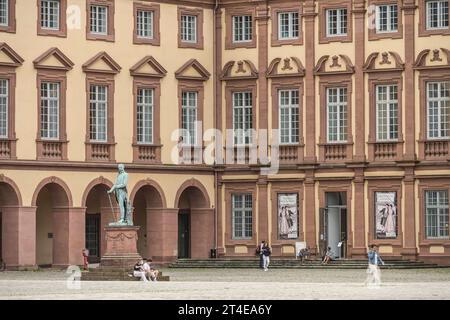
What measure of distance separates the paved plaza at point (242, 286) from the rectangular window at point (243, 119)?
789 cm

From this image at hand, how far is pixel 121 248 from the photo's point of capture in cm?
7488

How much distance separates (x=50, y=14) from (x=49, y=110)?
4188 millimetres

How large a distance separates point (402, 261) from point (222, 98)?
11902mm

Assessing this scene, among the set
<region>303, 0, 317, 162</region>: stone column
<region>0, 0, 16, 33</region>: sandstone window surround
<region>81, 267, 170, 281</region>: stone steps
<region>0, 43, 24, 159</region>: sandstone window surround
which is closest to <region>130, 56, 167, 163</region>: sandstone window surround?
<region>0, 43, 24, 159</region>: sandstone window surround

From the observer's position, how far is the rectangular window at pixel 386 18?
282 feet

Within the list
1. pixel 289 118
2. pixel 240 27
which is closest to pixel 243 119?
pixel 289 118

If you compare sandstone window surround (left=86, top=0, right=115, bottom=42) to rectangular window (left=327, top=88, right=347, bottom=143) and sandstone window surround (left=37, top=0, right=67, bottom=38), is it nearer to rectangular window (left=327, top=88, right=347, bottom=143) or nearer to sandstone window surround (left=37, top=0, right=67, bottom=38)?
sandstone window surround (left=37, top=0, right=67, bottom=38)

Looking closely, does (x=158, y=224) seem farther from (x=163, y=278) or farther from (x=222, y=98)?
(x=163, y=278)

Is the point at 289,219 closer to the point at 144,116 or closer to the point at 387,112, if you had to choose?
Answer: the point at 387,112

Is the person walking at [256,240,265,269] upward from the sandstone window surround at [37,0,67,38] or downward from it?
downward

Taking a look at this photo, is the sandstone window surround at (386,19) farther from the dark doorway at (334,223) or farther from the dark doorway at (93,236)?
the dark doorway at (93,236)

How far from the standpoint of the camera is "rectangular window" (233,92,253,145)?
8931cm

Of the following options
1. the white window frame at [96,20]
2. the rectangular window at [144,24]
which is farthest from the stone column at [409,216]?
the white window frame at [96,20]

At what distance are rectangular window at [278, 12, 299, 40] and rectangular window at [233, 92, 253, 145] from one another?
3.15 m
